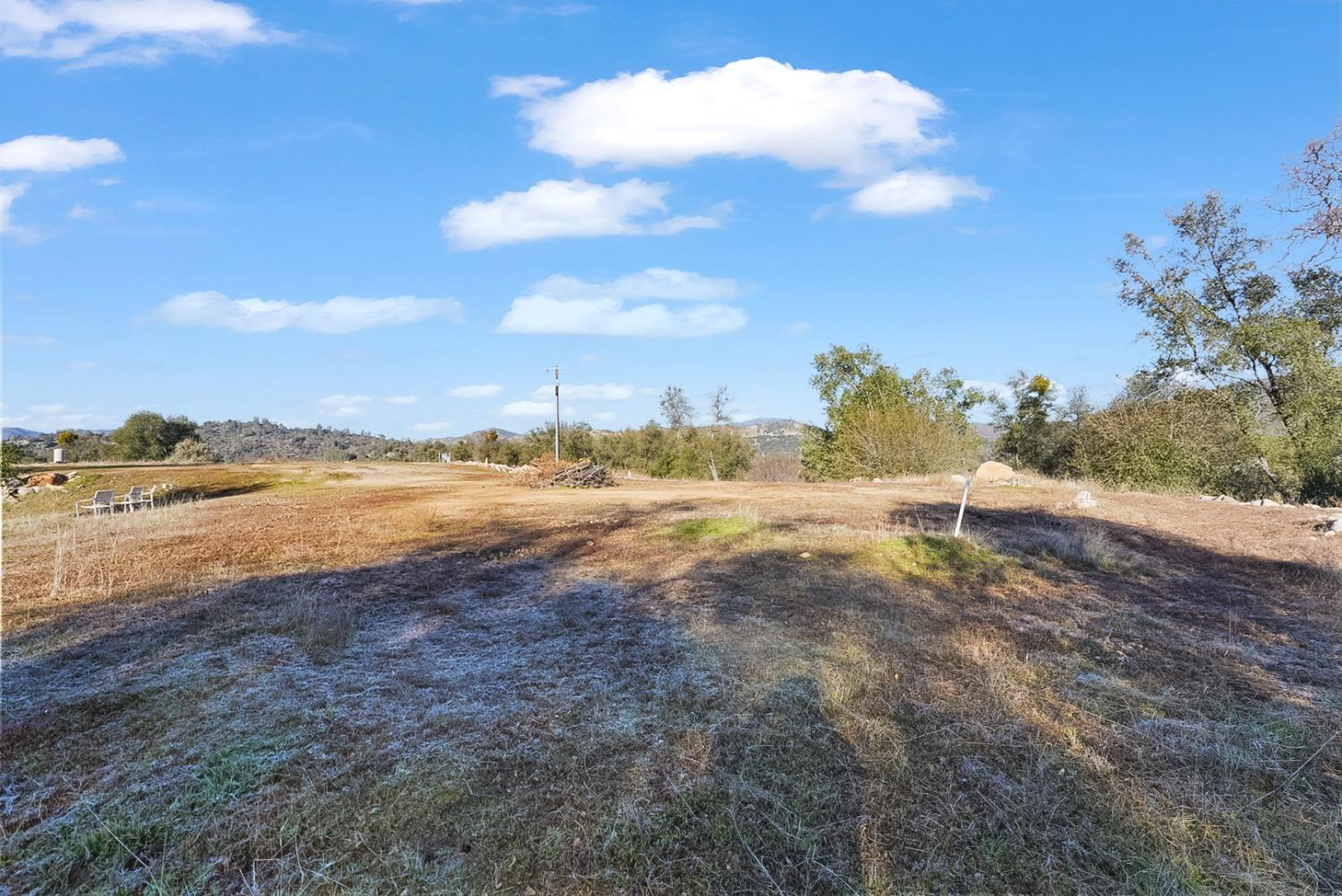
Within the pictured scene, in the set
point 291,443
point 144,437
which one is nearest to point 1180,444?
point 144,437

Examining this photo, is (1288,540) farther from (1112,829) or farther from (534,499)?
(534,499)

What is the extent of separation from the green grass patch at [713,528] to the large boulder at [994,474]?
1235cm

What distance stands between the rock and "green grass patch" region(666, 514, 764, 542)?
41.2 ft

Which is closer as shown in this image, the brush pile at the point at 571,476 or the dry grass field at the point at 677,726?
the dry grass field at the point at 677,726

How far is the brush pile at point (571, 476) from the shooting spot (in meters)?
20.2

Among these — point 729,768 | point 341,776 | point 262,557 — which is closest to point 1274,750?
point 729,768

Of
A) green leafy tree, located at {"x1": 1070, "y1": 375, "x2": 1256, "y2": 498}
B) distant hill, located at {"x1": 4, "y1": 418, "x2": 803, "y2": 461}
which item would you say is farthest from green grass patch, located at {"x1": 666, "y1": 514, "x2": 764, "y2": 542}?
distant hill, located at {"x1": 4, "y1": 418, "x2": 803, "y2": 461}

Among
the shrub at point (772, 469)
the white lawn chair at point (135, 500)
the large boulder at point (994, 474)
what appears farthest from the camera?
the shrub at point (772, 469)

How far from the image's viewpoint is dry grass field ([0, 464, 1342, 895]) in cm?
240

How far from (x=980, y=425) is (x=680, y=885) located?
34.4m

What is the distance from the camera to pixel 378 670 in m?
4.21

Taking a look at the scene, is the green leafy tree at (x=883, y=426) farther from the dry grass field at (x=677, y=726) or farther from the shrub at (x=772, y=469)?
the dry grass field at (x=677, y=726)

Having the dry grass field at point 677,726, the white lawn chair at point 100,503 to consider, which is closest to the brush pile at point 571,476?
the white lawn chair at point 100,503

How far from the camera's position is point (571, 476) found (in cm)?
2038
